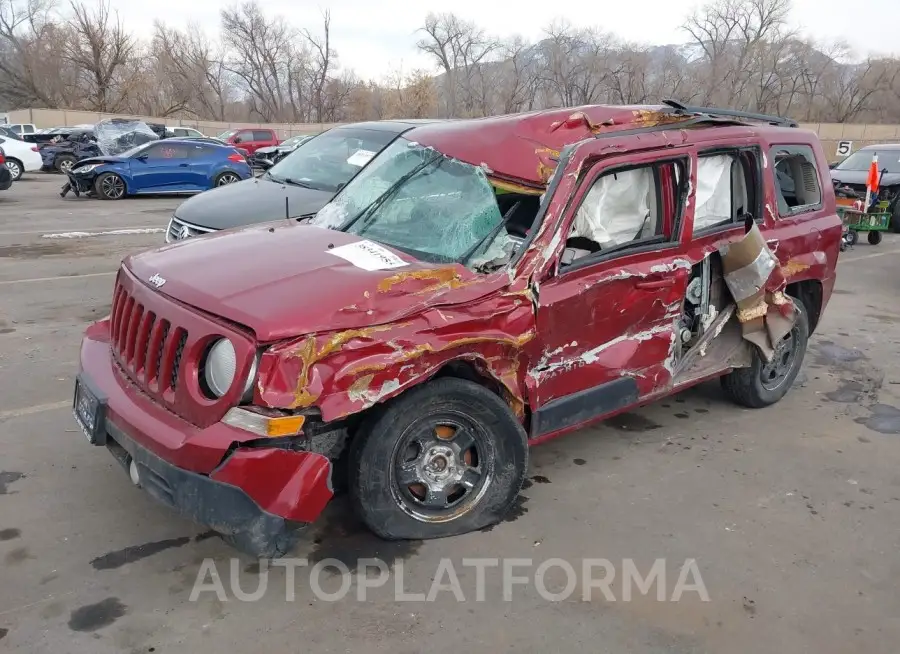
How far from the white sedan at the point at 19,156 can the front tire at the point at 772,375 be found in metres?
21.7

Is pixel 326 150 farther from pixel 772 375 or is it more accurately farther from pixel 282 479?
pixel 282 479

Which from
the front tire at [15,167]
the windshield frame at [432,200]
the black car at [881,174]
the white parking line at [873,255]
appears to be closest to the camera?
the windshield frame at [432,200]

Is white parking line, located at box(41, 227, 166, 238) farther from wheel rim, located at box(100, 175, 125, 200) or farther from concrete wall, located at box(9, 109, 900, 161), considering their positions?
concrete wall, located at box(9, 109, 900, 161)

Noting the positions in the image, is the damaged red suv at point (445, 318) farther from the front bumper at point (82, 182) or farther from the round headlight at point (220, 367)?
the front bumper at point (82, 182)

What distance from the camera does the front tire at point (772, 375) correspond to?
4953 mm

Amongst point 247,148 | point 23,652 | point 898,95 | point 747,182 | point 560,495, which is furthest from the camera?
point 898,95

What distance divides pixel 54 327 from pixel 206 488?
15.0ft

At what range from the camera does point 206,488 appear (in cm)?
273

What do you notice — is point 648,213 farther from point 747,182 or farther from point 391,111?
point 391,111

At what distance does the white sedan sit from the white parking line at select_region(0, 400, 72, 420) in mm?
19163

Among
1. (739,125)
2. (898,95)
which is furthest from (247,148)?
(898,95)

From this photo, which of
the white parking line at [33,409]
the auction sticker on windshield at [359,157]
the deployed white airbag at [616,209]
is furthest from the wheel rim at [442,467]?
the auction sticker on windshield at [359,157]

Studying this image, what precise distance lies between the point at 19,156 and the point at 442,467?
22250 millimetres

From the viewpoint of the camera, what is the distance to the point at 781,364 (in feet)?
16.8
